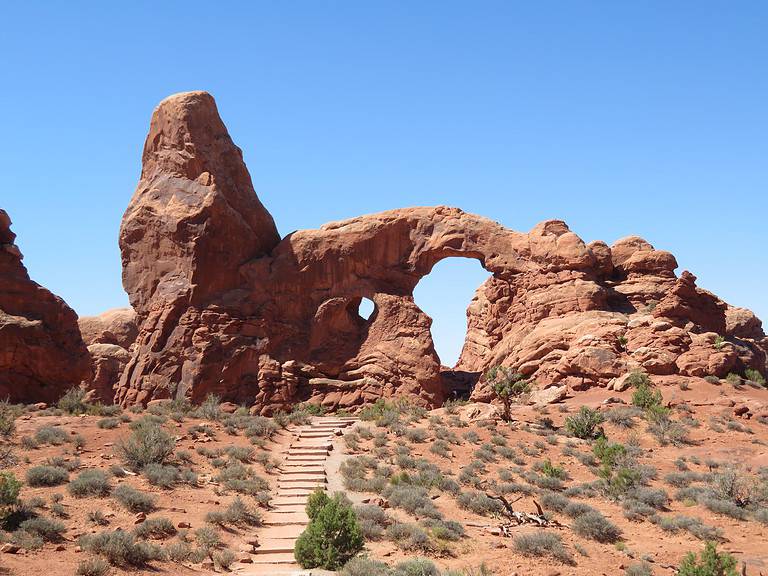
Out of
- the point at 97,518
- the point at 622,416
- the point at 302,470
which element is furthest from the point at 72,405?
the point at 622,416

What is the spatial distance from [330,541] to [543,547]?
4.00 metres

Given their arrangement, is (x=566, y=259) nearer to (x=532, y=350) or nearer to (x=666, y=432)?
(x=532, y=350)

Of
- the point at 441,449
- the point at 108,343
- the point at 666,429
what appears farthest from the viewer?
the point at 108,343

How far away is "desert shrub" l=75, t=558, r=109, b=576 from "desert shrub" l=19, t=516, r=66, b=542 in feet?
4.58

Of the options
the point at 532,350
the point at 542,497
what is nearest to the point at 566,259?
the point at 532,350

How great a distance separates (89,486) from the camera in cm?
1382

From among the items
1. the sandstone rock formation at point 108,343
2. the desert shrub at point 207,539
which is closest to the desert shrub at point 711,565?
the desert shrub at point 207,539

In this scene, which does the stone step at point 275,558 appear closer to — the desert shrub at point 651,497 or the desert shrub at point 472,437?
the desert shrub at point 651,497

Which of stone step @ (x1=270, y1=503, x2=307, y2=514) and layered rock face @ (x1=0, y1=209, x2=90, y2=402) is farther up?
layered rock face @ (x1=0, y1=209, x2=90, y2=402)

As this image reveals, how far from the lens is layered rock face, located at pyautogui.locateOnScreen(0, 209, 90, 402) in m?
24.1

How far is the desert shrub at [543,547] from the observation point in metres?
12.4

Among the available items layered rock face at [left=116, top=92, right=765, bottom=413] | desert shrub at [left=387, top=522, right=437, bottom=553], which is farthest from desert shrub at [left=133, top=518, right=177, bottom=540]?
layered rock face at [left=116, top=92, right=765, bottom=413]

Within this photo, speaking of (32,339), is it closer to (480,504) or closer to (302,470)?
(302,470)

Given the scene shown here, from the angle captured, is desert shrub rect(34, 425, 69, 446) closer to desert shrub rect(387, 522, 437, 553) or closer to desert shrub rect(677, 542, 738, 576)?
desert shrub rect(387, 522, 437, 553)
